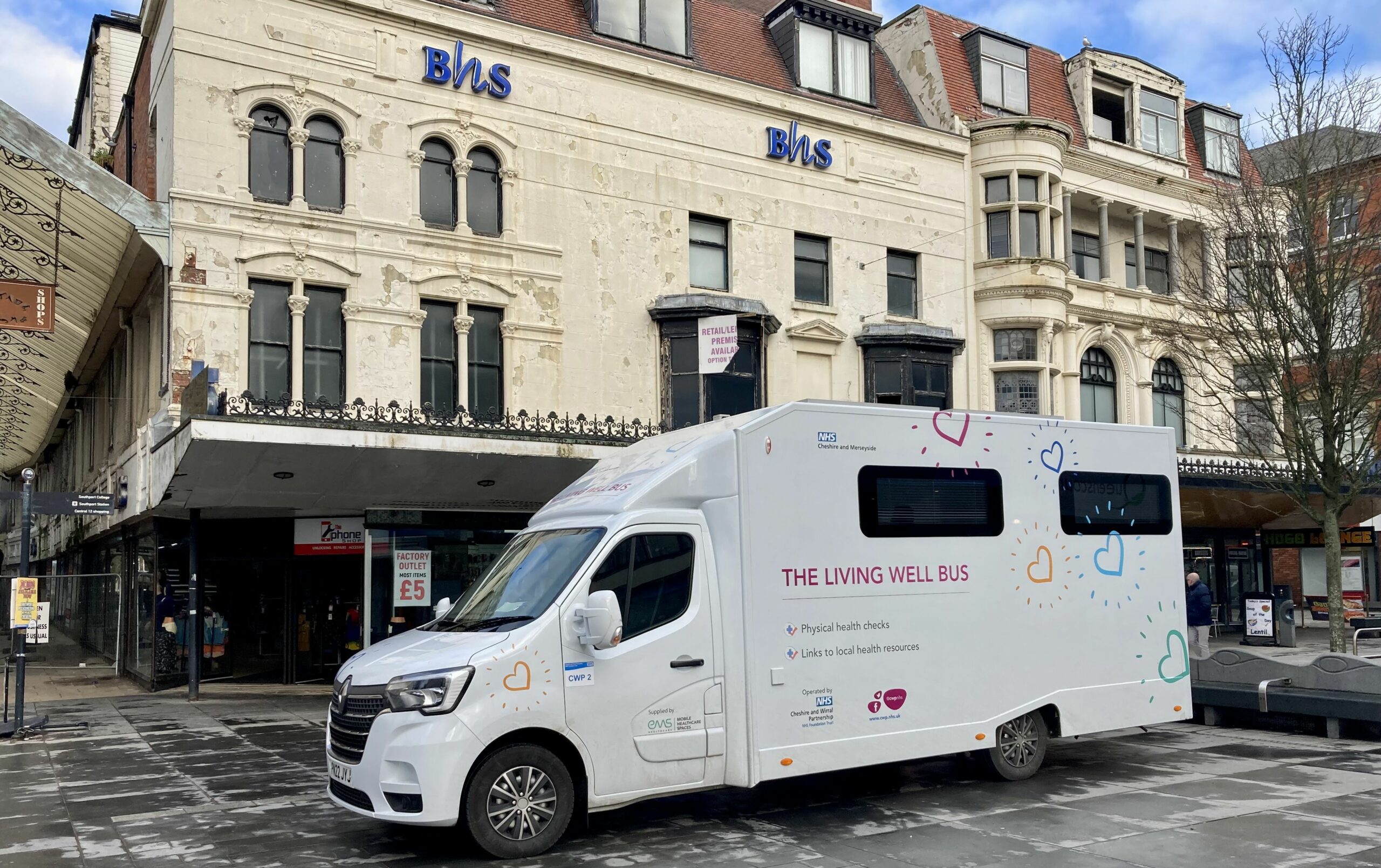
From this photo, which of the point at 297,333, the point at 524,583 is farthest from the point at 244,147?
the point at 524,583

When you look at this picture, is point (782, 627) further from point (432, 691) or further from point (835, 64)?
point (835, 64)

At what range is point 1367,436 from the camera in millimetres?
17766

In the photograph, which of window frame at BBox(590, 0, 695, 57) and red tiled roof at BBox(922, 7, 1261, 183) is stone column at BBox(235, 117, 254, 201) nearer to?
window frame at BBox(590, 0, 695, 57)

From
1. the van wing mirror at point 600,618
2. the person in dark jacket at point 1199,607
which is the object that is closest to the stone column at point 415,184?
the van wing mirror at point 600,618

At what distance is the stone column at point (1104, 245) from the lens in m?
27.0

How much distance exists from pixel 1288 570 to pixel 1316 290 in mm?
28339

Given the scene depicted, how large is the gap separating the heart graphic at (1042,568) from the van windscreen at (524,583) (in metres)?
4.16

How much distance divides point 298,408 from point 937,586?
391 inches

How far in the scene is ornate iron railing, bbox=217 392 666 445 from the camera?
15062mm

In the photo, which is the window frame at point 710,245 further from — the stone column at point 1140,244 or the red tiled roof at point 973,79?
the stone column at point 1140,244

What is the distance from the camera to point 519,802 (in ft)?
26.1

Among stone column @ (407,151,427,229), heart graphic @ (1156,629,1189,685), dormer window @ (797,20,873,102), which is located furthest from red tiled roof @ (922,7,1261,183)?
heart graphic @ (1156,629,1189,685)

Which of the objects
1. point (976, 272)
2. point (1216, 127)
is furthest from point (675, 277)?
point (1216, 127)

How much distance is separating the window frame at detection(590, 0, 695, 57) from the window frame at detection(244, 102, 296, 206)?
6309mm
